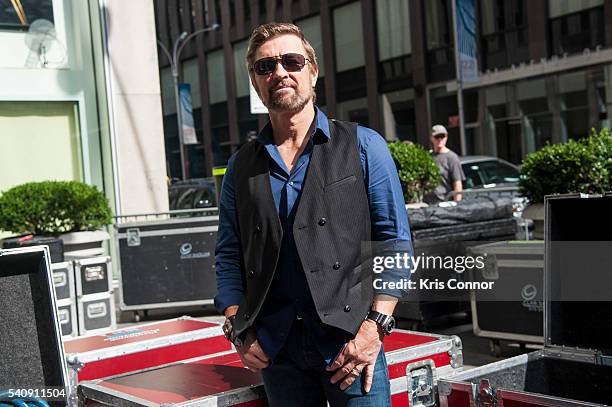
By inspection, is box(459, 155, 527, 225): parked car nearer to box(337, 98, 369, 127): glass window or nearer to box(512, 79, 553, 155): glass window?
box(512, 79, 553, 155): glass window

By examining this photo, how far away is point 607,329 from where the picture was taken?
3.49 meters

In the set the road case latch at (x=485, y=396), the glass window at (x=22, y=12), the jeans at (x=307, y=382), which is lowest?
the road case latch at (x=485, y=396)

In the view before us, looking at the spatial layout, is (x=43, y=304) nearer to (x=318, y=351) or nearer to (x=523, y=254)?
(x=318, y=351)

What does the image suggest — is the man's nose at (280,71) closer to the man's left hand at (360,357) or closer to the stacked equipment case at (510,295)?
the man's left hand at (360,357)

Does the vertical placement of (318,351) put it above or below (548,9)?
below

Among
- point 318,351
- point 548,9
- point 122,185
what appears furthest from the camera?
point 548,9

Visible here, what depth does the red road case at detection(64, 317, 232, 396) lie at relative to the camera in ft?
13.2

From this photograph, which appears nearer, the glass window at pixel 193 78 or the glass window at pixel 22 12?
the glass window at pixel 22 12

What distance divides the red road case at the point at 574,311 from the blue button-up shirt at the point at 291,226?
0.90m

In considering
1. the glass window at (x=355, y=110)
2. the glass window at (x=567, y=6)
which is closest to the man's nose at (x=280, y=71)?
the glass window at (x=567, y=6)

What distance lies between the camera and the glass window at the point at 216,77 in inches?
1988

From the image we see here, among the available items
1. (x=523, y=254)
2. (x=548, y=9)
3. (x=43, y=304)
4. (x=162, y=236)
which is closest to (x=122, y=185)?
(x=162, y=236)

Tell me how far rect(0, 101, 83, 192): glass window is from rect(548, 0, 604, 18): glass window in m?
19.9

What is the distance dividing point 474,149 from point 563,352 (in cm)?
2981
